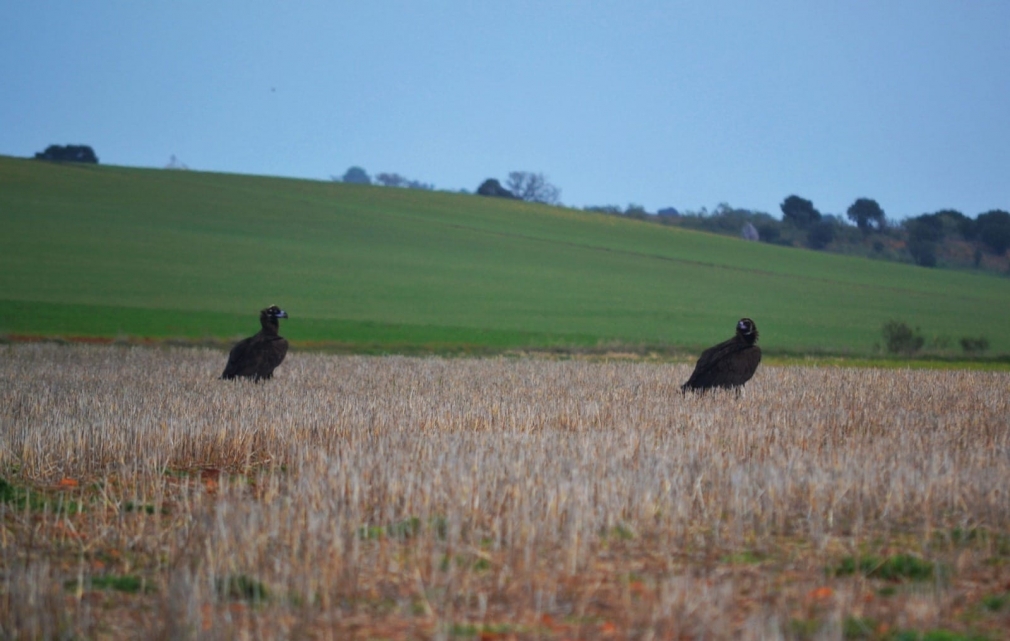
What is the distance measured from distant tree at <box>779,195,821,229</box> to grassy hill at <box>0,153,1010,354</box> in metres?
17.7

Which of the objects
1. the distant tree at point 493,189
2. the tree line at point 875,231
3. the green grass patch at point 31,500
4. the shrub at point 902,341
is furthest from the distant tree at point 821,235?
the green grass patch at point 31,500

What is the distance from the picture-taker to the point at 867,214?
3612 inches

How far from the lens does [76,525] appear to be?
7738 millimetres

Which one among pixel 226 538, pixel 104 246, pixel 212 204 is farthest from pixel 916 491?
pixel 212 204

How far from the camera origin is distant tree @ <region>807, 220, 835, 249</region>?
94.1 metres

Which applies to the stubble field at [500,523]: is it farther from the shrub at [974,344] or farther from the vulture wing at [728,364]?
the shrub at [974,344]

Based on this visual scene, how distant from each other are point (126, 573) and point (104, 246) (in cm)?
5243

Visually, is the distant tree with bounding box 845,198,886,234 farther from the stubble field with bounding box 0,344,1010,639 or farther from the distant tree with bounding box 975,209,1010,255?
the stubble field with bounding box 0,344,1010,639

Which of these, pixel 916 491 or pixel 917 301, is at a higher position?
pixel 917 301

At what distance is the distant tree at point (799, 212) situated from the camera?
10125 centimetres

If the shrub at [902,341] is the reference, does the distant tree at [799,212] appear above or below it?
above

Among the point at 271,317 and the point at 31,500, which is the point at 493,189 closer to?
the point at 271,317

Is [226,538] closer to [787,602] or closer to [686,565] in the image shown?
[686,565]

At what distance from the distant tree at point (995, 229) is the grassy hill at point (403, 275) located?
353cm
